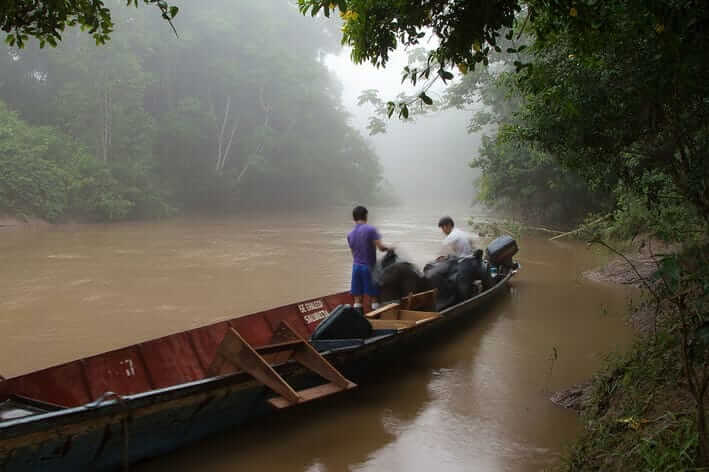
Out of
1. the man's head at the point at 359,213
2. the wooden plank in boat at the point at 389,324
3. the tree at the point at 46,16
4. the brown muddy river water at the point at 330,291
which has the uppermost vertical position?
the tree at the point at 46,16

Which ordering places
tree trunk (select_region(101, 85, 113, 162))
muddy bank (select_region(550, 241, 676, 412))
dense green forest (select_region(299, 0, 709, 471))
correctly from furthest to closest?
tree trunk (select_region(101, 85, 113, 162)) → muddy bank (select_region(550, 241, 676, 412)) → dense green forest (select_region(299, 0, 709, 471))

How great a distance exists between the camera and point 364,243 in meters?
6.36

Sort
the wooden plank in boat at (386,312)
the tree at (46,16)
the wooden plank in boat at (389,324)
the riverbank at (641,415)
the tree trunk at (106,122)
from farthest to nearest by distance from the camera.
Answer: the tree trunk at (106,122)
the wooden plank in boat at (386,312)
the wooden plank in boat at (389,324)
the tree at (46,16)
the riverbank at (641,415)

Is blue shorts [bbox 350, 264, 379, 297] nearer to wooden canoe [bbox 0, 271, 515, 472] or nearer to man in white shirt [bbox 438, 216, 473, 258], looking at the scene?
wooden canoe [bbox 0, 271, 515, 472]

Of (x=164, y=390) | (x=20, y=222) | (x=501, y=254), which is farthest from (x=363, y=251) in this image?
(x=20, y=222)

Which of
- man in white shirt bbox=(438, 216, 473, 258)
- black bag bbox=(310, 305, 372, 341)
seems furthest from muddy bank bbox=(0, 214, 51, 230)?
black bag bbox=(310, 305, 372, 341)

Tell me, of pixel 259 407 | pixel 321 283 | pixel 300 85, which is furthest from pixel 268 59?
pixel 259 407

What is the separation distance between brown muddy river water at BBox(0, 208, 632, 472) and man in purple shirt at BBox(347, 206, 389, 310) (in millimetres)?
943


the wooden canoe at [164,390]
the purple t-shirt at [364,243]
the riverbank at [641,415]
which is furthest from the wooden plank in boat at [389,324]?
the riverbank at [641,415]

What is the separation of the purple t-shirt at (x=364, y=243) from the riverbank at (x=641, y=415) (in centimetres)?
Answer: 257

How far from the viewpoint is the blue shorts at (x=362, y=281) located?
652 centimetres

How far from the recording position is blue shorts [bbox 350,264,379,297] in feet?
21.4

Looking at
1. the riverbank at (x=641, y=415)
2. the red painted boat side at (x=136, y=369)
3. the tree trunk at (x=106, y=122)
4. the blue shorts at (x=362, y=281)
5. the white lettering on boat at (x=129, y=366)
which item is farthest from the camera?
the tree trunk at (x=106, y=122)

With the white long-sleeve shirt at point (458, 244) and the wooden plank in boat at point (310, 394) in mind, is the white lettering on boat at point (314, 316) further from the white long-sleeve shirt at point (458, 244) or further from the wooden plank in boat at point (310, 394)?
the white long-sleeve shirt at point (458, 244)
